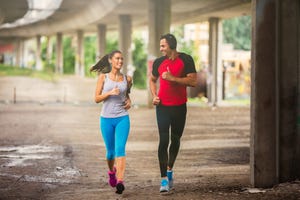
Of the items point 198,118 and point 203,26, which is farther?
point 203,26

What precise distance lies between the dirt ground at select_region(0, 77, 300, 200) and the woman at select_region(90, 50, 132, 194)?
1.87 ft

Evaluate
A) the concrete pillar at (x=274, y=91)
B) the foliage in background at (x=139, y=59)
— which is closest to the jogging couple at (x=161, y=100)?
the concrete pillar at (x=274, y=91)

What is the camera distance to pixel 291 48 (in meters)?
8.98

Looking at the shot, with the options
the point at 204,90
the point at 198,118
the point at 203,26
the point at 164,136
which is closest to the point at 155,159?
the point at 164,136

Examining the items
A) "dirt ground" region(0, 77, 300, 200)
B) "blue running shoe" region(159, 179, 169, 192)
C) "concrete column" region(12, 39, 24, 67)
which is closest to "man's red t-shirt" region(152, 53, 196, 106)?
"blue running shoe" region(159, 179, 169, 192)

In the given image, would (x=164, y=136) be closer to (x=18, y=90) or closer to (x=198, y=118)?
(x=198, y=118)

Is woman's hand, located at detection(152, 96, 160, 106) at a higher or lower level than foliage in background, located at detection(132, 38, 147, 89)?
lower

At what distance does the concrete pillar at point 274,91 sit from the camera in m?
8.84

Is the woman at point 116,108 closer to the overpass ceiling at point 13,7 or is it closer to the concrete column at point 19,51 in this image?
the overpass ceiling at point 13,7

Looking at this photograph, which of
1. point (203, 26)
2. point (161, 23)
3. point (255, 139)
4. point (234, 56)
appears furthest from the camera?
point (203, 26)

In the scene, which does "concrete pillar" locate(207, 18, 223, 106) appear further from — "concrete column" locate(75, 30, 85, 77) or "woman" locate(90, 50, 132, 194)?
"concrete column" locate(75, 30, 85, 77)

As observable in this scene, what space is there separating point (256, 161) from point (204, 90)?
109ft

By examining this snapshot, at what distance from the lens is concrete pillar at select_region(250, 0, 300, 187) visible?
29.0ft

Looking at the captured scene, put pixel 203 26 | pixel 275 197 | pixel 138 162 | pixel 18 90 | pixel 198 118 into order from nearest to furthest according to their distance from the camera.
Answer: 1. pixel 275 197
2. pixel 138 162
3. pixel 198 118
4. pixel 18 90
5. pixel 203 26
